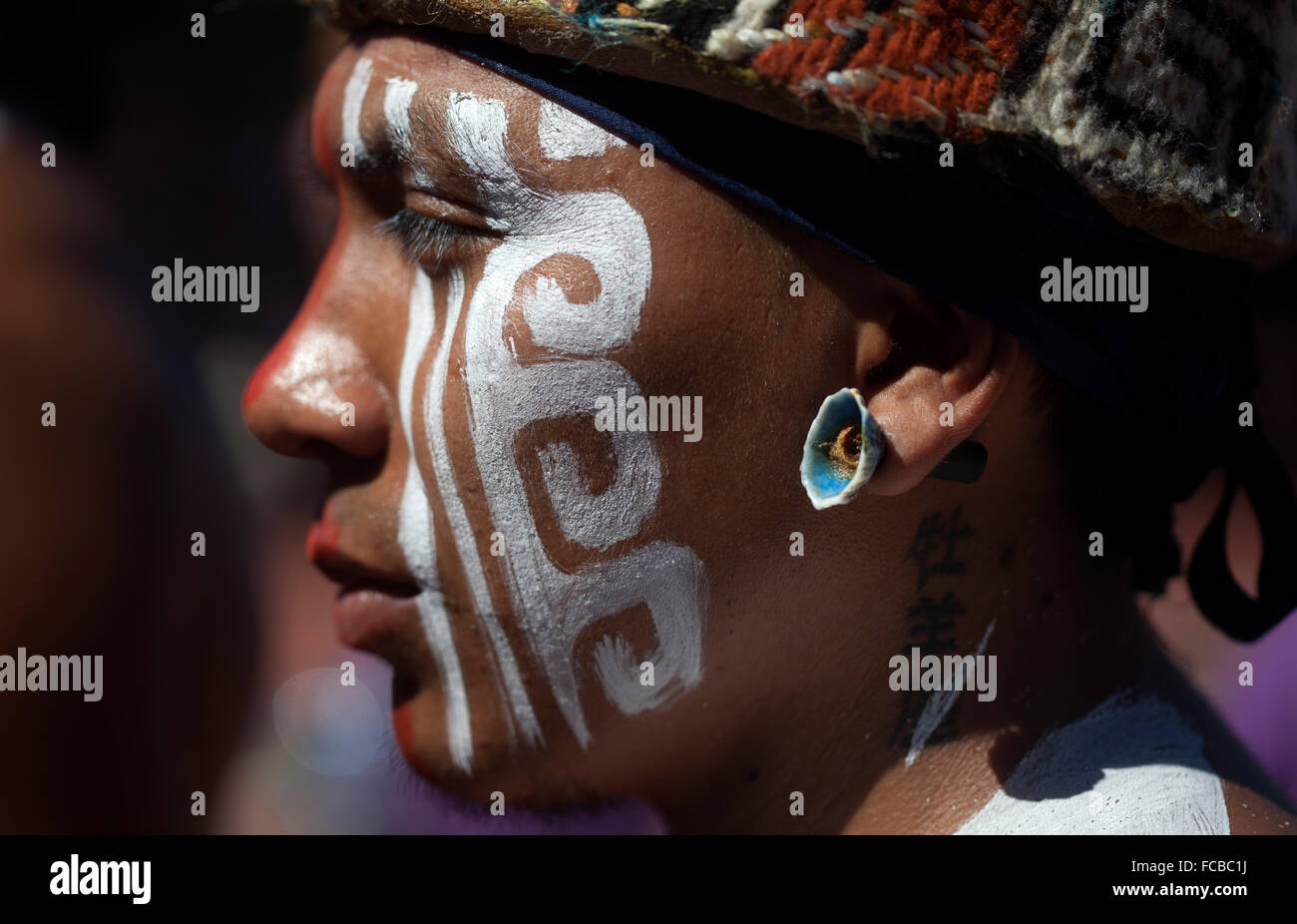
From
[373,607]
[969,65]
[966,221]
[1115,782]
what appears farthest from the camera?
[373,607]

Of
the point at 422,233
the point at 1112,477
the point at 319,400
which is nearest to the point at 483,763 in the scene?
the point at 319,400

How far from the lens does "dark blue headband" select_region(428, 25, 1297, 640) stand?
178cm

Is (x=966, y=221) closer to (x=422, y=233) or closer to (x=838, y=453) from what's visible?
(x=838, y=453)

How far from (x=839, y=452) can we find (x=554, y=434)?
453 millimetres

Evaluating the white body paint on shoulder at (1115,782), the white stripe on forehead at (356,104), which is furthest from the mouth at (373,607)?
the white body paint on shoulder at (1115,782)

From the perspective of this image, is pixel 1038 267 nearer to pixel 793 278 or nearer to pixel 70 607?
pixel 793 278

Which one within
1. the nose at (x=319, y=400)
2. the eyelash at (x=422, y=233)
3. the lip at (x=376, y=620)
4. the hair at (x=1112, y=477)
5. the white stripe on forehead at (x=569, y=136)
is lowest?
the lip at (x=376, y=620)

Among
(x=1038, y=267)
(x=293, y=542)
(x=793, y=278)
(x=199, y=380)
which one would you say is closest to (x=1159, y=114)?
(x=1038, y=267)

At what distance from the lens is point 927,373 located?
1.90 metres

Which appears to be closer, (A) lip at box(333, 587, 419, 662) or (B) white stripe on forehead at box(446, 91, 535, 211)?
(B) white stripe on forehead at box(446, 91, 535, 211)

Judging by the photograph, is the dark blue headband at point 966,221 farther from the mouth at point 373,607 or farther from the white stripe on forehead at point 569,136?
the mouth at point 373,607

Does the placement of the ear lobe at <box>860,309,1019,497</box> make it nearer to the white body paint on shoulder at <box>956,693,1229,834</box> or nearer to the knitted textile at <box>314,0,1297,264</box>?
the knitted textile at <box>314,0,1297,264</box>

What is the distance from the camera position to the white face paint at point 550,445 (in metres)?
1.83

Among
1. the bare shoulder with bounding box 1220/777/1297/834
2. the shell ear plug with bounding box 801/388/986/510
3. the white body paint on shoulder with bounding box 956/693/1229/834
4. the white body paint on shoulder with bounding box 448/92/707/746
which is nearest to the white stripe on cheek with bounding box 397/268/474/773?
the white body paint on shoulder with bounding box 448/92/707/746
